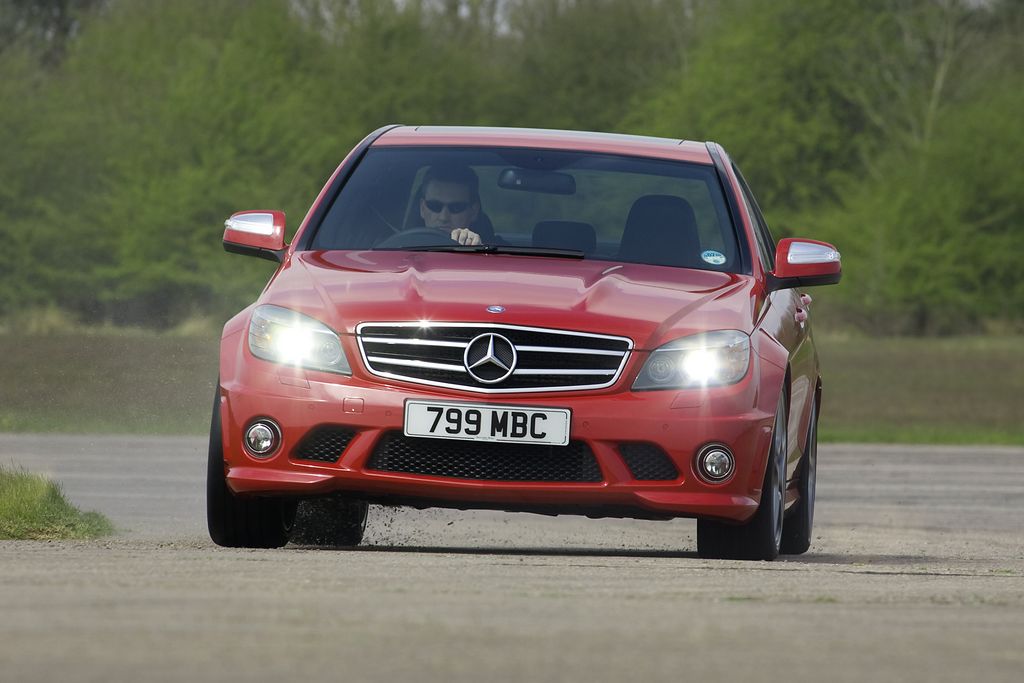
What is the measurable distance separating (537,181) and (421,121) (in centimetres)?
5059

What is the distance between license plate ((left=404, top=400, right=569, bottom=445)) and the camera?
7.37 metres

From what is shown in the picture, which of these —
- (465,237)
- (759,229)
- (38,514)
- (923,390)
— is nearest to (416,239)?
(465,237)

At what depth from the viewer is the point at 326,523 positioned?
9039mm

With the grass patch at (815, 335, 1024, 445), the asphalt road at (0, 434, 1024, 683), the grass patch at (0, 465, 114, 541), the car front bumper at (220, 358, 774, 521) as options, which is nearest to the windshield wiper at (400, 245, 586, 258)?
the car front bumper at (220, 358, 774, 521)

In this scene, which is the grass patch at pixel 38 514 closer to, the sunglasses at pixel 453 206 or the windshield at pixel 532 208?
the windshield at pixel 532 208

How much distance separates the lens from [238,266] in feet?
185

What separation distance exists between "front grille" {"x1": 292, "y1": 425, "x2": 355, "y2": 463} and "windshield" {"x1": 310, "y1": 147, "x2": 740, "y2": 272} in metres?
1.11

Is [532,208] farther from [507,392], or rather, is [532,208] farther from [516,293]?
[507,392]

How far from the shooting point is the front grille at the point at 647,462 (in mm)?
7480

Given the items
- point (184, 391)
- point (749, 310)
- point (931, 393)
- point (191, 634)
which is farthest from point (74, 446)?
point (931, 393)

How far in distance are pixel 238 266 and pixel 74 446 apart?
38.0 m

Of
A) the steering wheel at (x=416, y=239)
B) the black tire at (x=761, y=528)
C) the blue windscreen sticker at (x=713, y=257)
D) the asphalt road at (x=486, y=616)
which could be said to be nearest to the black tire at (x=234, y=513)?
the asphalt road at (x=486, y=616)

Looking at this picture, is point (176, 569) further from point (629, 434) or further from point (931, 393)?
point (931, 393)

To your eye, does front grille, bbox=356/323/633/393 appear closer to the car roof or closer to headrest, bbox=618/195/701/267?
headrest, bbox=618/195/701/267
